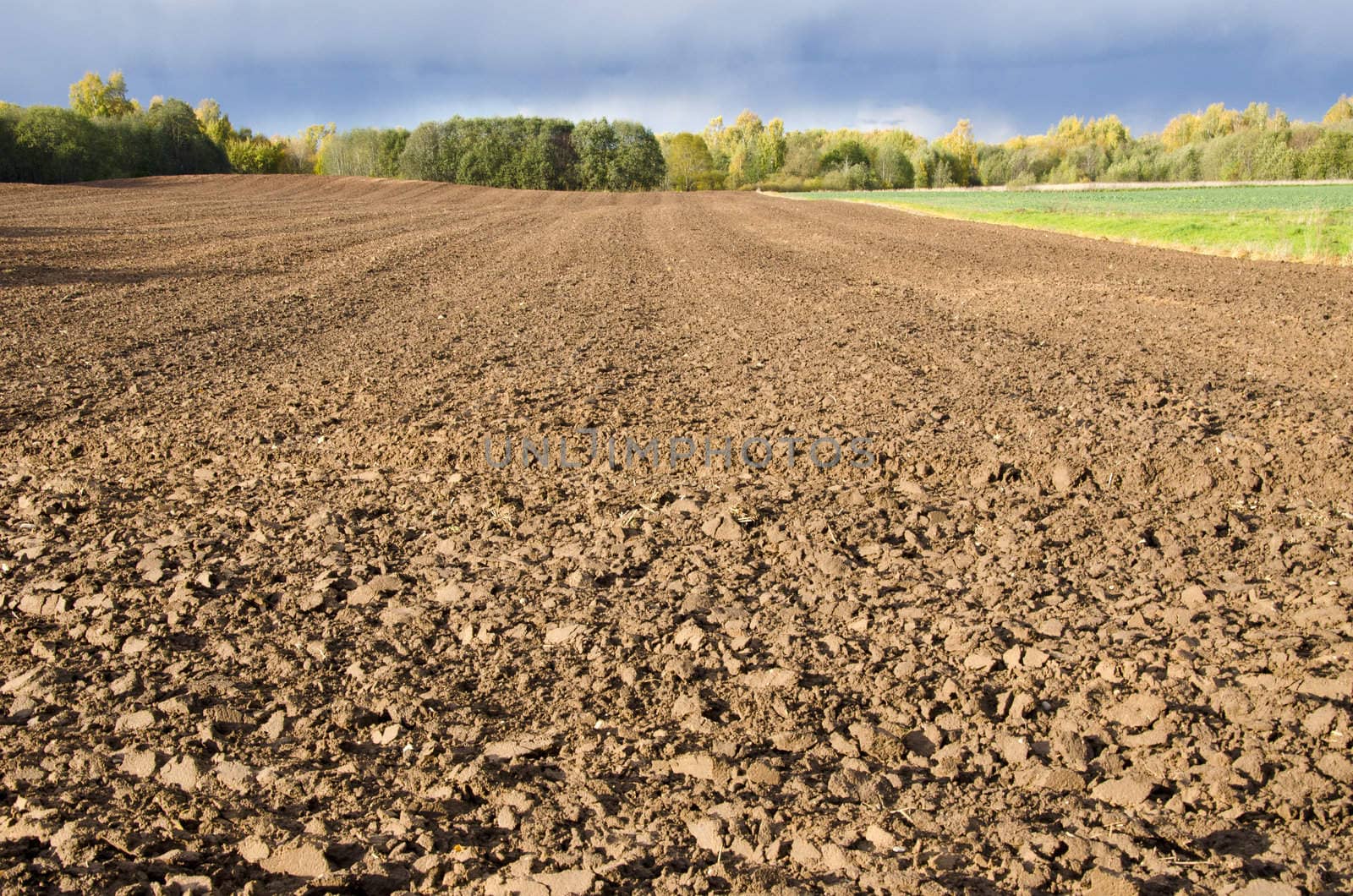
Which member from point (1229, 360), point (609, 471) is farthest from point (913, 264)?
point (609, 471)

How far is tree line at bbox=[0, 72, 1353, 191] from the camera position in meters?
59.1

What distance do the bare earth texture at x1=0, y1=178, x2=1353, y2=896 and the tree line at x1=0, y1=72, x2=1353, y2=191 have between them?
61250mm

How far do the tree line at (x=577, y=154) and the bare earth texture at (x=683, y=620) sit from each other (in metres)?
61.3

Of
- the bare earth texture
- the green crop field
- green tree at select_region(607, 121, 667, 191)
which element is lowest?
the bare earth texture

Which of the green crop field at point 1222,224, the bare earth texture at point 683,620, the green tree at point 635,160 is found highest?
the green tree at point 635,160

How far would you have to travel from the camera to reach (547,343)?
9312 mm

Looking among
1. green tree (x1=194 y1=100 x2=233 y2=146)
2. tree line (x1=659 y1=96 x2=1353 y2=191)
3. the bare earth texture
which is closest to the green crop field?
the bare earth texture

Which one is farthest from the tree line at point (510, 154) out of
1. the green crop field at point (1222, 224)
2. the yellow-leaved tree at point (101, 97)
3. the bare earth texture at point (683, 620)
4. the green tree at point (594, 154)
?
the bare earth texture at point (683, 620)

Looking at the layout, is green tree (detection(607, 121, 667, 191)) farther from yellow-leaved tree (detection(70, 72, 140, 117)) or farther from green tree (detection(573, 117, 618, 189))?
yellow-leaved tree (detection(70, 72, 140, 117))

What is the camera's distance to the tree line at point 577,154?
2325 inches

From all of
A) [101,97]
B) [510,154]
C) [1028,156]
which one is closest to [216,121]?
[101,97]

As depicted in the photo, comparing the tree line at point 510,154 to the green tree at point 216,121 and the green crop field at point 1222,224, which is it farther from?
the green crop field at point 1222,224

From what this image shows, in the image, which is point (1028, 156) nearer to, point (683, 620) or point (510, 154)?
point (510, 154)

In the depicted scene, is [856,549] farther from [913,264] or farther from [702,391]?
[913,264]
